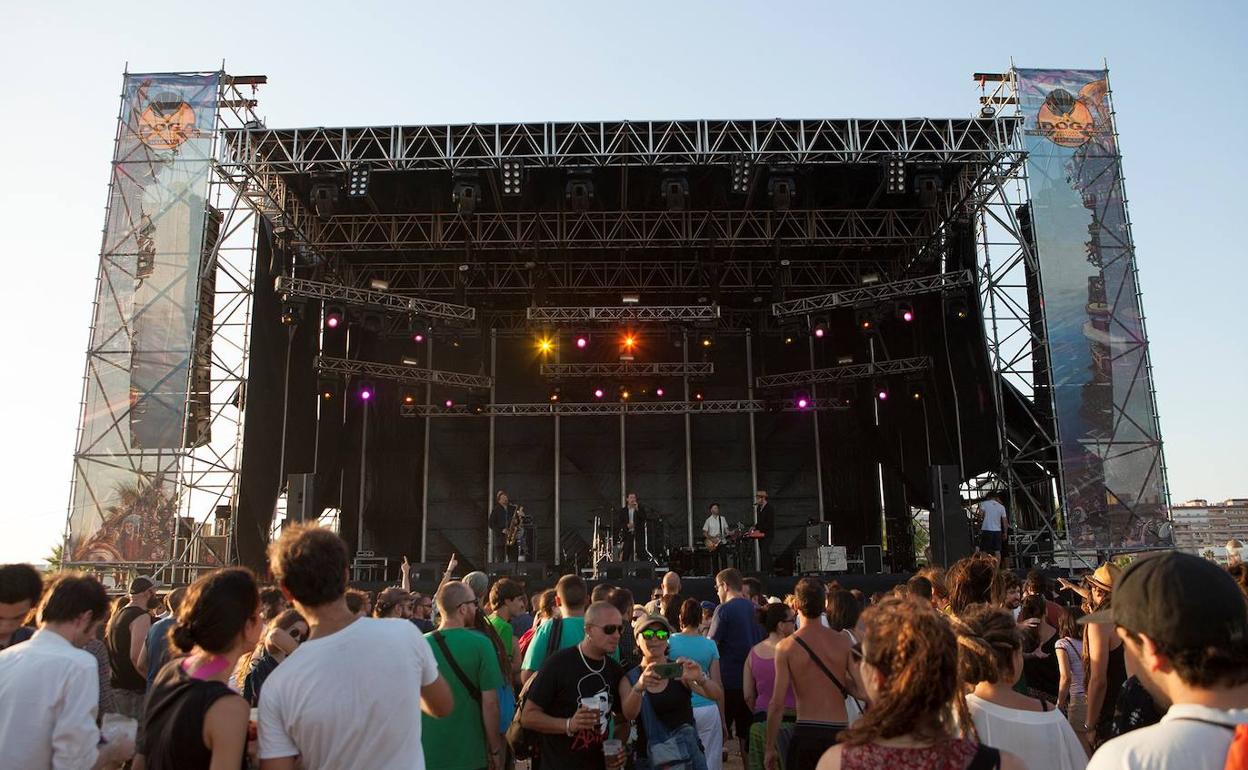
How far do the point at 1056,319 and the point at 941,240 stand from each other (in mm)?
3016

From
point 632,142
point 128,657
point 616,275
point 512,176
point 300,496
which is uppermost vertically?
point 632,142

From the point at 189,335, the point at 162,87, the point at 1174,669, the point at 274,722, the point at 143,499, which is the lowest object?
the point at 274,722

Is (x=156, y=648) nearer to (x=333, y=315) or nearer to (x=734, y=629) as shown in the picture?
(x=734, y=629)

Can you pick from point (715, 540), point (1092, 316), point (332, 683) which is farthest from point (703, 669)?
point (1092, 316)

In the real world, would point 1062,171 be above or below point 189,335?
above

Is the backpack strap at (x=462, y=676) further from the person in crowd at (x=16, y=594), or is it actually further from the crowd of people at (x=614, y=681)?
the person in crowd at (x=16, y=594)

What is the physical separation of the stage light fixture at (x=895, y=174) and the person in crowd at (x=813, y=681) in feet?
38.2

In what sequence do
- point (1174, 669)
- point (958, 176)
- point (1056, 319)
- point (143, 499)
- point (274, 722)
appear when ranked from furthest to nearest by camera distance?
point (958, 176), point (1056, 319), point (143, 499), point (274, 722), point (1174, 669)

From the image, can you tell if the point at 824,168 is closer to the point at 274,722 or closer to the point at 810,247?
the point at 810,247

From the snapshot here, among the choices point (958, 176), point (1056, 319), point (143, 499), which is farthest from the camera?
point (958, 176)

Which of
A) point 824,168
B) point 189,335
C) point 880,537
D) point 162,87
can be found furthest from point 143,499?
point 880,537

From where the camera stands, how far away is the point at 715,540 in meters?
15.8

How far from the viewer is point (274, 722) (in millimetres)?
2605

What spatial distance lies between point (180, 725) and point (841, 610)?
310 cm
